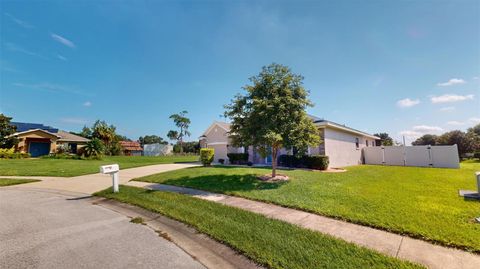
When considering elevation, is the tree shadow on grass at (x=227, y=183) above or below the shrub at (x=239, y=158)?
below

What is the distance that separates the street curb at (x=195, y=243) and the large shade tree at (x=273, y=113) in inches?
179

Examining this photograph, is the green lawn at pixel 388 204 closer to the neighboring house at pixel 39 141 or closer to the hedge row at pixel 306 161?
the hedge row at pixel 306 161

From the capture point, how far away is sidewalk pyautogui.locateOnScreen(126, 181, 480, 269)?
2.98 meters


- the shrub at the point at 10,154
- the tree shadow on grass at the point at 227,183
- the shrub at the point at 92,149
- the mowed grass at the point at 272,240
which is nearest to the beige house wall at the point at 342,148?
the tree shadow on grass at the point at 227,183

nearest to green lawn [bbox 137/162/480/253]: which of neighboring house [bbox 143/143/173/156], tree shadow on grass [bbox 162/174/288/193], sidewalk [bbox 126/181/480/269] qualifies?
tree shadow on grass [bbox 162/174/288/193]

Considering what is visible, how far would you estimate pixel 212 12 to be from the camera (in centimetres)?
970

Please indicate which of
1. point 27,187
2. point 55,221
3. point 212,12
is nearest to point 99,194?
point 55,221

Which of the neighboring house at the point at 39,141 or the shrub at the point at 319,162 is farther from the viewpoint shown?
the neighboring house at the point at 39,141

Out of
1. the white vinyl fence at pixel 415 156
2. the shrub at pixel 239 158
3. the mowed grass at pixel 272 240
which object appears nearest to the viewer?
the mowed grass at pixel 272 240

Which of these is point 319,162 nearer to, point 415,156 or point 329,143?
point 329,143

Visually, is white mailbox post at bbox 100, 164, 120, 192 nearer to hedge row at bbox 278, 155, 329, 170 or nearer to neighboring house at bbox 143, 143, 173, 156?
hedge row at bbox 278, 155, 329, 170

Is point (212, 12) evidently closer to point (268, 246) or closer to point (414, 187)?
point (268, 246)

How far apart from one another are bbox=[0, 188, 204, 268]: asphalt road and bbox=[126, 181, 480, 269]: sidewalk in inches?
99.2

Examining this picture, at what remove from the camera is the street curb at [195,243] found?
10.3 ft
